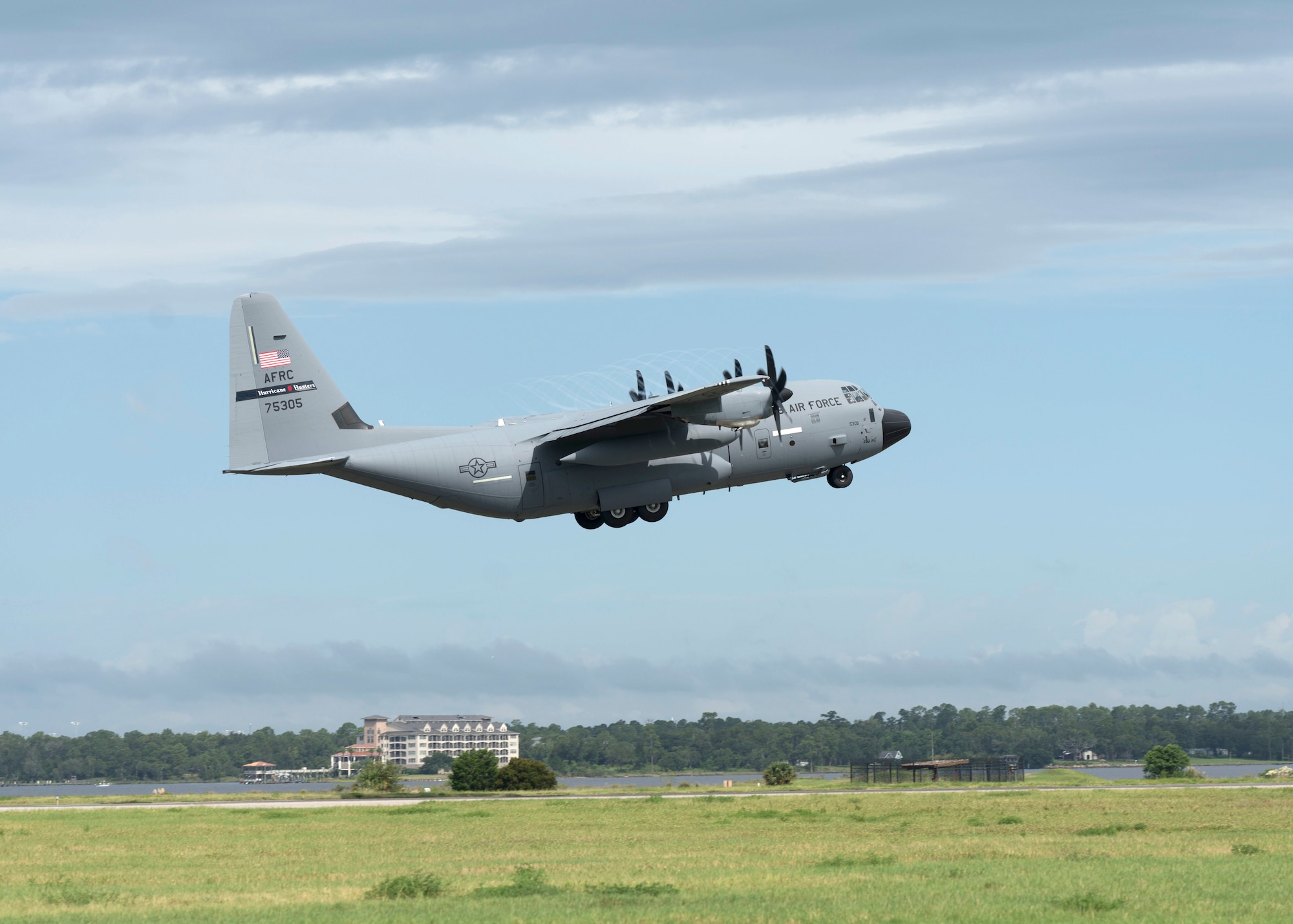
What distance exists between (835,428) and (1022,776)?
59.4 m

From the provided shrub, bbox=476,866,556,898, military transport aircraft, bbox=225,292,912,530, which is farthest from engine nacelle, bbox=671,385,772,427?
shrub, bbox=476,866,556,898

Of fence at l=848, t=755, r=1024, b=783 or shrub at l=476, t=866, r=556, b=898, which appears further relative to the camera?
fence at l=848, t=755, r=1024, b=783

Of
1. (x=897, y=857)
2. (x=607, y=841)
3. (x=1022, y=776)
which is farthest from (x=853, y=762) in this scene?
(x=897, y=857)

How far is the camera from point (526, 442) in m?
45.4

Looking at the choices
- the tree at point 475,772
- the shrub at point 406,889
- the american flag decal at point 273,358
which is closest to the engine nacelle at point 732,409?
the american flag decal at point 273,358

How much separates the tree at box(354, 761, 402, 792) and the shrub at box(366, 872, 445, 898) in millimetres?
59876

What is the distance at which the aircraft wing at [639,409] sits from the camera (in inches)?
1698

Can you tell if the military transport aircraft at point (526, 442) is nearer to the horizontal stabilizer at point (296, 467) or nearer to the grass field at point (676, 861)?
→ the horizontal stabilizer at point (296, 467)

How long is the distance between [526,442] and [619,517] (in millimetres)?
5356

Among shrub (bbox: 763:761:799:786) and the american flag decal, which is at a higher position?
the american flag decal

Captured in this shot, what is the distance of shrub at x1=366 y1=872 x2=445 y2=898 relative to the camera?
34656 millimetres

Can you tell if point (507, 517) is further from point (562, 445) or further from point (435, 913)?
point (435, 913)

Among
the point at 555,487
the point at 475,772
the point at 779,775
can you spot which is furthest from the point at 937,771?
the point at 555,487

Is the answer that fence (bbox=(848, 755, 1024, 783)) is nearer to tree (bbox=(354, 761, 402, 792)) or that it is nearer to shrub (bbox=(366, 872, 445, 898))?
tree (bbox=(354, 761, 402, 792))
